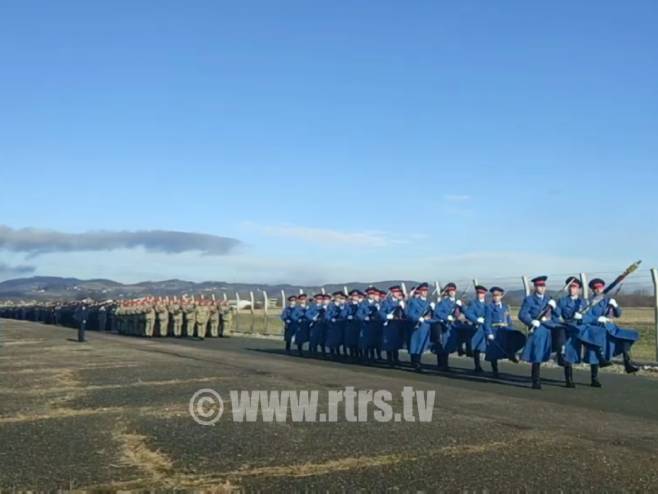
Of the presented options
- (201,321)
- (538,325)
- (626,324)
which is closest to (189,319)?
(201,321)

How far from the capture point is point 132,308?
40750 mm

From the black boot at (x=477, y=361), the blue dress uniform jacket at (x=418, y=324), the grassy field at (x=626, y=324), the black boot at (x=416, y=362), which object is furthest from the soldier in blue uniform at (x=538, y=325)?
the grassy field at (x=626, y=324)

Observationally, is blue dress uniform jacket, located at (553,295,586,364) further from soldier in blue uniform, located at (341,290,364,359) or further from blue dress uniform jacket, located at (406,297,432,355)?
soldier in blue uniform, located at (341,290,364,359)

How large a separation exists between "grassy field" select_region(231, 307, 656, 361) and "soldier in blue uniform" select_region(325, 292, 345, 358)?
15.4 feet

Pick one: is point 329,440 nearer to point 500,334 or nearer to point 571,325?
point 571,325

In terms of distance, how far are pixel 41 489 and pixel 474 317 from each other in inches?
444

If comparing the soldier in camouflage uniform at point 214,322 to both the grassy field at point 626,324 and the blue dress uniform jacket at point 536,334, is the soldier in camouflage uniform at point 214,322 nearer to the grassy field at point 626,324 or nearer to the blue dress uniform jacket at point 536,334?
the grassy field at point 626,324

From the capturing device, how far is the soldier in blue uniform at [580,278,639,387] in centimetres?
1459

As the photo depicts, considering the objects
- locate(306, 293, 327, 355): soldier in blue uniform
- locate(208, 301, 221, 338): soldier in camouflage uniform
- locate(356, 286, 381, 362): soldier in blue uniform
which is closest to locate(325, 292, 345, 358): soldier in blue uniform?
locate(306, 293, 327, 355): soldier in blue uniform

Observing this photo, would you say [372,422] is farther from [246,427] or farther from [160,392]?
[160,392]

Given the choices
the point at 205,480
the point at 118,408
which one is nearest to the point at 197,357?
the point at 118,408

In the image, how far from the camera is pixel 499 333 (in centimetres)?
1622

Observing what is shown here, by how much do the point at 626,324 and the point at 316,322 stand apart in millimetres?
11390

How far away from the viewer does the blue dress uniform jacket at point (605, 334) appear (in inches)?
575
